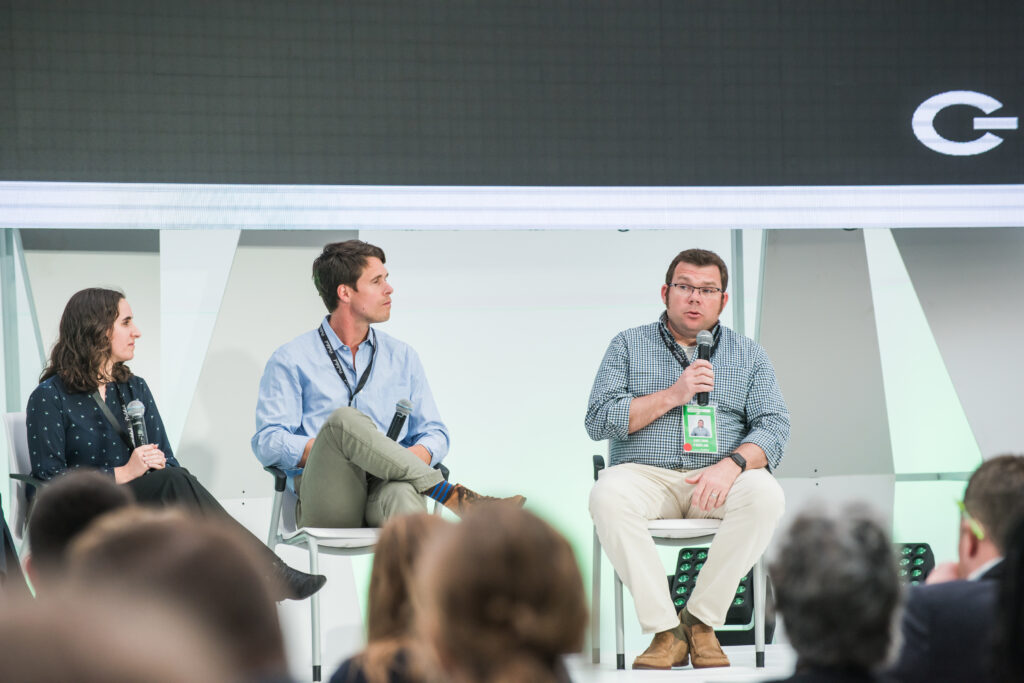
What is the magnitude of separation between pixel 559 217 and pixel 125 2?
6.06ft

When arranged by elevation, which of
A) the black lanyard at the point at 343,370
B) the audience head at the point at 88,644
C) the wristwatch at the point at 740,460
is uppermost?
the black lanyard at the point at 343,370

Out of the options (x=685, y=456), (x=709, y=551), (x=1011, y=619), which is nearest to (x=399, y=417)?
(x=685, y=456)

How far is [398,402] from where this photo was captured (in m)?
4.05

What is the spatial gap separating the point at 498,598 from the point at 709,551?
2605mm

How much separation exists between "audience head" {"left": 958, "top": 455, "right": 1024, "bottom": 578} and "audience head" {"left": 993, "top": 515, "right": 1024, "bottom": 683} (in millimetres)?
544

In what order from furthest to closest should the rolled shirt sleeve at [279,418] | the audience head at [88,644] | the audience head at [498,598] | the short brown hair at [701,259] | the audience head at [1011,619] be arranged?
1. the short brown hair at [701,259]
2. the rolled shirt sleeve at [279,418]
3. the audience head at [1011,619]
4. the audience head at [498,598]
5. the audience head at [88,644]

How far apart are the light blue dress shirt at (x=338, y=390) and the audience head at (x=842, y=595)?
276 cm

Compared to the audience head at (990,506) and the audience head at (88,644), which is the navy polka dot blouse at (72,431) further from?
the audience head at (88,644)

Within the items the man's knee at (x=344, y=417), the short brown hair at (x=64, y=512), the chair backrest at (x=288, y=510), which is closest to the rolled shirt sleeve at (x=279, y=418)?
the chair backrest at (x=288, y=510)

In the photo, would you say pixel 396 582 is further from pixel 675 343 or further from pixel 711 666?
pixel 675 343

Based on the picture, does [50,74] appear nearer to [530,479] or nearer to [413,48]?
[413,48]

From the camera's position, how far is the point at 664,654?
365 cm

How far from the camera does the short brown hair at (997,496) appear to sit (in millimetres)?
1960

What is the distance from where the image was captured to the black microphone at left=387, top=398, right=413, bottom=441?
400cm
